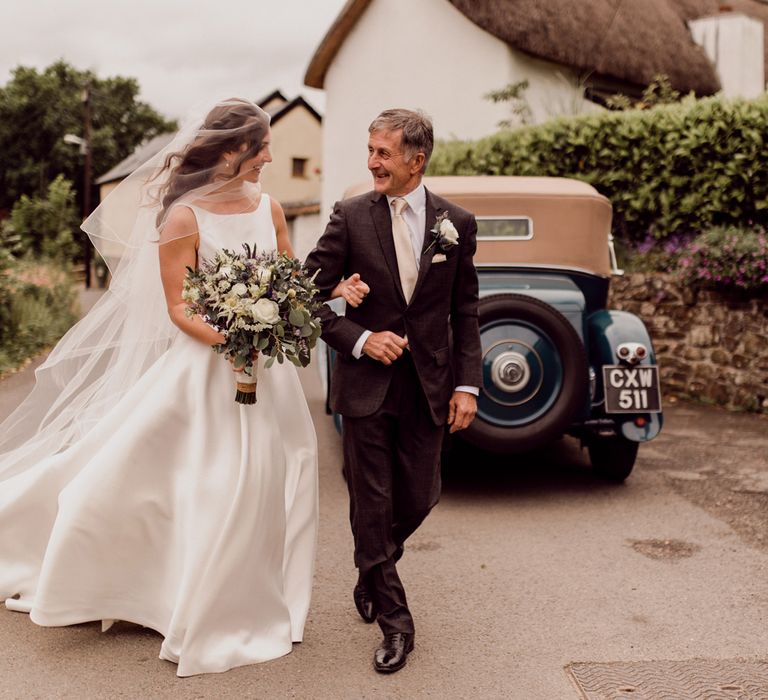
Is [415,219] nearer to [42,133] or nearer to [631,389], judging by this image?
[631,389]

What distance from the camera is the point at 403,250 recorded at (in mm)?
3604

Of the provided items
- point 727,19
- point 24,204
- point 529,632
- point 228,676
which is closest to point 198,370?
point 228,676

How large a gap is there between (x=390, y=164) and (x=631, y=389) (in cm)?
300

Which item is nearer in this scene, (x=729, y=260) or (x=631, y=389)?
(x=631, y=389)

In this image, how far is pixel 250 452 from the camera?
358 centimetres

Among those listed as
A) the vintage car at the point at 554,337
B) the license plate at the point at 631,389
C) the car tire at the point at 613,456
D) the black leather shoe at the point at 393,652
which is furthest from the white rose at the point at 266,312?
the car tire at the point at 613,456

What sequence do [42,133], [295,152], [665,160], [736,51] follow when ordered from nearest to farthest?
[665,160], [736,51], [295,152], [42,133]

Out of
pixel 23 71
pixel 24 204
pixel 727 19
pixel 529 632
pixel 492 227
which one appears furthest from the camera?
pixel 23 71

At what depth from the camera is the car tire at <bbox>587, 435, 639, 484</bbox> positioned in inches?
244

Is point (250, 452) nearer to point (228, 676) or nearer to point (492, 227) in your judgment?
point (228, 676)

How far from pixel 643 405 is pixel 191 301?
337cm

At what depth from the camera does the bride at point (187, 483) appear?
11.4 ft

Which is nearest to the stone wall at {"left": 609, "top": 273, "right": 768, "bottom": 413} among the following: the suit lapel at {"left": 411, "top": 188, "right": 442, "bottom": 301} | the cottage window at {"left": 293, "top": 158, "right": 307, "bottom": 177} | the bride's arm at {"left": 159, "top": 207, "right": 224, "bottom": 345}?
the suit lapel at {"left": 411, "top": 188, "right": 442, "bottom": 301}

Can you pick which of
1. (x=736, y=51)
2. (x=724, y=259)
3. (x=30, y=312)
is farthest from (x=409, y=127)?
(x=736, y=51)
